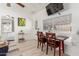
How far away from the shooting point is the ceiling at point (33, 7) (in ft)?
4.87

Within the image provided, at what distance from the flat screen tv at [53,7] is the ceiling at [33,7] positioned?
7 cm

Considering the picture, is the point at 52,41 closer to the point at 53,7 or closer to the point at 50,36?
the point at 50,36

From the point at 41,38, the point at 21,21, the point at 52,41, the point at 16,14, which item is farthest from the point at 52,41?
the point at 16,14

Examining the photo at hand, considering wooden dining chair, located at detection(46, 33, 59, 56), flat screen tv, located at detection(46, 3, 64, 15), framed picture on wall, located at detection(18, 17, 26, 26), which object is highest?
flat screen tv, located at detection(46, 3, 64, 15)

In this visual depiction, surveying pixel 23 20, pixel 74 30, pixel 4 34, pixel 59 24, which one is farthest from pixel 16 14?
pixel 74 30

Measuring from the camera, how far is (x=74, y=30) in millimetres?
1432

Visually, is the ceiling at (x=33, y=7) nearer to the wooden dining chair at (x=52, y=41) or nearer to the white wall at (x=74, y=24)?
the white wall at (x=74, y=24)

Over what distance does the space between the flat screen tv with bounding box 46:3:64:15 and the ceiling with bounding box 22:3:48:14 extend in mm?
71

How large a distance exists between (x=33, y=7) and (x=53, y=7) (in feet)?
0.93

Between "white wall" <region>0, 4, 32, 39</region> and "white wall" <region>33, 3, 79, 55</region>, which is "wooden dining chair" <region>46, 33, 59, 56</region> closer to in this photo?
"white wall" <region>33, 3, 79, 55</region>

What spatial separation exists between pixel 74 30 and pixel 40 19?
505 millimetres

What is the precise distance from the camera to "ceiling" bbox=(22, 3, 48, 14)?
1.48 meters

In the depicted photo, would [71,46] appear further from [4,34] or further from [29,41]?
[4,34]

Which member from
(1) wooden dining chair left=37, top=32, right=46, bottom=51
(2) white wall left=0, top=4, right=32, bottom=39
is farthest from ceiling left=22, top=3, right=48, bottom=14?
(1) wooden dining chair left=37, top=32, right=46, bottom=51
